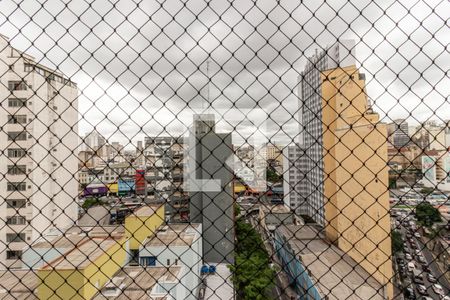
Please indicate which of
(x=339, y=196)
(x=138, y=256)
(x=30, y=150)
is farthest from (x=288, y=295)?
(x=30, y=150)

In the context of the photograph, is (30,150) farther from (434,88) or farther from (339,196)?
(434,88)

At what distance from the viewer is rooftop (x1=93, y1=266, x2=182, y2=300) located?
12.6 feet

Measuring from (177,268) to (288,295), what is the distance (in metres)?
4.94

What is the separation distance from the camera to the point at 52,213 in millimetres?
8477

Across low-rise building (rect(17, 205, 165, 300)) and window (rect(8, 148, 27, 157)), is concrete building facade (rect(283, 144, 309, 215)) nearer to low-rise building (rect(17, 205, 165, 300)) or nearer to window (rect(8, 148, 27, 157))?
low-rise building (rect(17, 205, 165, 300))

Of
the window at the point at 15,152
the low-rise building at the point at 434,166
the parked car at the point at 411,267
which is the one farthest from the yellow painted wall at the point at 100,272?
the parked car at the point at 411,267

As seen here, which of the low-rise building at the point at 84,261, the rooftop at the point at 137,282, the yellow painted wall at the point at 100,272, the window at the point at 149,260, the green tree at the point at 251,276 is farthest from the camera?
the green tree at the point at 251,276

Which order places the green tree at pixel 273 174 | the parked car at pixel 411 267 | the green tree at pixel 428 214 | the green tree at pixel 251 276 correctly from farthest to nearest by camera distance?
the green tree at pixel 428 214 < the parked car at pixel 411 267 < the green tree at pixel 251 276 < the green tree at pixel 273 174

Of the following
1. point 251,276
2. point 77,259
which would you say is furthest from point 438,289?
point 77,259

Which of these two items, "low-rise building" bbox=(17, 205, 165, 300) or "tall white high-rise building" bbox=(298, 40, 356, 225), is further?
"low-rise building" bbox=(17, 205, 165, 300)

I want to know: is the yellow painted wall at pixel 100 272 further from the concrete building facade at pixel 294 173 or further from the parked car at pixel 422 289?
the parked car at pixel 422 289

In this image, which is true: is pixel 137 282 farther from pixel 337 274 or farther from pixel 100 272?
pixel 337 274

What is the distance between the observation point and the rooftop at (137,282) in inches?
152

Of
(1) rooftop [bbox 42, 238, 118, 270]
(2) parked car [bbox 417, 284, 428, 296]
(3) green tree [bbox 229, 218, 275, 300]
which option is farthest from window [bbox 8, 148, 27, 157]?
(2) parked car [bbox 417, 284, 428, 296]
